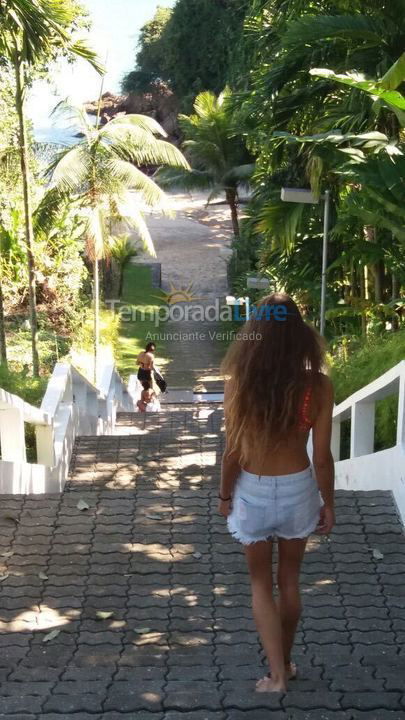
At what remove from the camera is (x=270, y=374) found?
3.35 meters

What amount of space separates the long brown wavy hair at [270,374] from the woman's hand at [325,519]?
37cm

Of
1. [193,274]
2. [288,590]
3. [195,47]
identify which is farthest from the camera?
[195,47]

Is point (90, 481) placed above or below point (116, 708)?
below

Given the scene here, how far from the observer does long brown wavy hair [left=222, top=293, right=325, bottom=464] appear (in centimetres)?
335

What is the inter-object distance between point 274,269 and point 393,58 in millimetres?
5746

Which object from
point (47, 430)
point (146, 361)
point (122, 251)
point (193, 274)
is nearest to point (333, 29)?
point (47, 430)

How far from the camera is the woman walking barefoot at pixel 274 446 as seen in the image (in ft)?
11.0

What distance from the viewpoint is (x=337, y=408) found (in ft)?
24.4

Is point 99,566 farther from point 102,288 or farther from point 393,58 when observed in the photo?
point 102,288

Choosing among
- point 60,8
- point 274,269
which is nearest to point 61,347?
point 274,269

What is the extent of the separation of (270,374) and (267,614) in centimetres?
95

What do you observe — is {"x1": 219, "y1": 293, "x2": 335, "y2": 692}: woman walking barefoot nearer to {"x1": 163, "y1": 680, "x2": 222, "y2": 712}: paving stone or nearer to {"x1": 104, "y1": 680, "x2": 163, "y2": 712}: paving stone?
{"x1": 163, "y1": 680, "x2": 222, "y2": 712}: paving stone

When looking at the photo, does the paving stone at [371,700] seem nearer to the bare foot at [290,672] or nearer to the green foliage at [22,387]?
the bare foot at [290,672]

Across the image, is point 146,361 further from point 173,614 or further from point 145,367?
point 173,614
